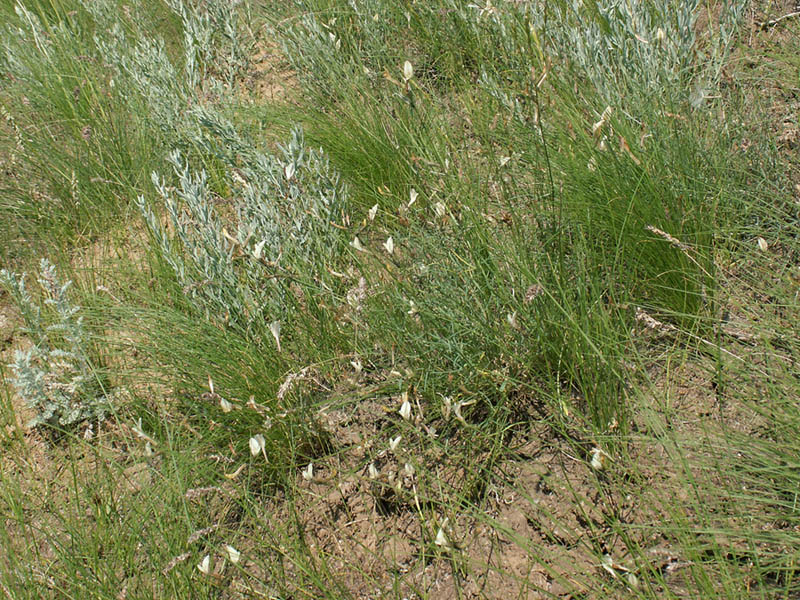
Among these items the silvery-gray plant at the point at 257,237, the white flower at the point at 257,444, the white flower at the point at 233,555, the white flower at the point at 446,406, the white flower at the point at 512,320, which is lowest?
the white flower at the point at 233,555

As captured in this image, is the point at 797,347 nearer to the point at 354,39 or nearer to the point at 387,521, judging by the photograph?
the point at 387,521

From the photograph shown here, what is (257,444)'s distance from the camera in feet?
6.29

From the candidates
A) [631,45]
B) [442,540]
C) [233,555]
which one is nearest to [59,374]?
[233,555]

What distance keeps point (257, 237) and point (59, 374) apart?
85 cm

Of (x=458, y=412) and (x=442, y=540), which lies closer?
(x=442, y=540)

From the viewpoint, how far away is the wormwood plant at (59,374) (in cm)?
250

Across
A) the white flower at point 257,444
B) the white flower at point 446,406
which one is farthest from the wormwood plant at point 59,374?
the white flower at point 446,406

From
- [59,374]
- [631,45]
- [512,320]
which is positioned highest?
[631,45]

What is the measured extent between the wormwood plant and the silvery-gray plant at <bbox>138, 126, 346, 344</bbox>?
1.32ft

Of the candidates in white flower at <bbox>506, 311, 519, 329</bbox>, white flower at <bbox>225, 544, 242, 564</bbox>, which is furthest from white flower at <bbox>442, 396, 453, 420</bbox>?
white flower at <bbox>225, 544, 242, 564</bbox>

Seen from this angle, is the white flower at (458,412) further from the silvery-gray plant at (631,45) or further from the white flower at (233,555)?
the silvery-gray plant at (631,45)

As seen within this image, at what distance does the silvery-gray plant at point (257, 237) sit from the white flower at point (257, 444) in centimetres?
44

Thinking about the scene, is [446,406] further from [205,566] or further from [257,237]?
[257,237]

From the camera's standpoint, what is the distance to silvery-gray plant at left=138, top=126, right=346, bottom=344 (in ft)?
7.85
